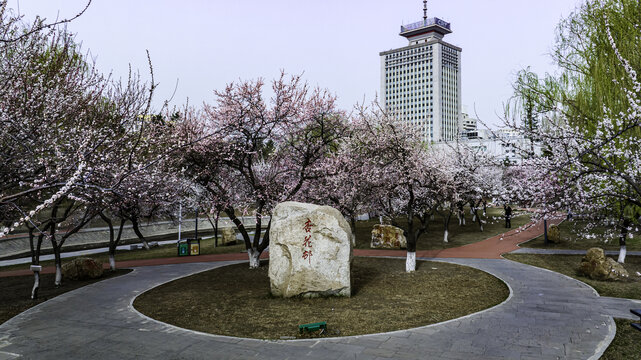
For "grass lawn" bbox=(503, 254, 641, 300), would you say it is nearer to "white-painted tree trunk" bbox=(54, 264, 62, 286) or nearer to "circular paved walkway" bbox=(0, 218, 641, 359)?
"circular paved walkway" bbox=(0, 218, 641, 359)

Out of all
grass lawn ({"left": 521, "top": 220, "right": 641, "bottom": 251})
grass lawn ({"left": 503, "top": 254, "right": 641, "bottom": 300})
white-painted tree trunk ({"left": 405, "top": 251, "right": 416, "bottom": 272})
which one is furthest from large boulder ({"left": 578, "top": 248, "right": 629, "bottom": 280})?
grass lawn ({"left": 521, "top": 220, "right": 641, "bottom": 251})

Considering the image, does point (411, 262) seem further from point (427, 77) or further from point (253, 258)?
point (427, 77)

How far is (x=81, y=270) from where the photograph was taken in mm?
15992

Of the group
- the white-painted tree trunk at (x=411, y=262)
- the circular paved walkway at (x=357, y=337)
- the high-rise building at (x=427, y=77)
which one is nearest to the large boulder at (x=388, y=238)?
the white-painted tree trunk at (x=411, y=262)

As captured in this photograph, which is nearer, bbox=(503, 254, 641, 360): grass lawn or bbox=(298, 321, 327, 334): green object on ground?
bbox=(503, 254, 641, 360): grass lawn

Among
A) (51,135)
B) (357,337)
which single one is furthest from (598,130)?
(51,135)

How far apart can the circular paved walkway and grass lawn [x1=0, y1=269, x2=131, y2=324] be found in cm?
72

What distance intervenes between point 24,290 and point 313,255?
35.9 ft

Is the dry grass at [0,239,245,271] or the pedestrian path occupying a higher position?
the pedestrian path

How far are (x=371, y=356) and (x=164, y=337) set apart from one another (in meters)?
4.57

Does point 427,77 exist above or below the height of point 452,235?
above

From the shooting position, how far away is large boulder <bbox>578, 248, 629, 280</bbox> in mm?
13516

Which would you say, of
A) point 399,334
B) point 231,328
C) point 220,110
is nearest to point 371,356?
point 399,334

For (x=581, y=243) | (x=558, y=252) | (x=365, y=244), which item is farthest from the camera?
(x=365, y=244)
